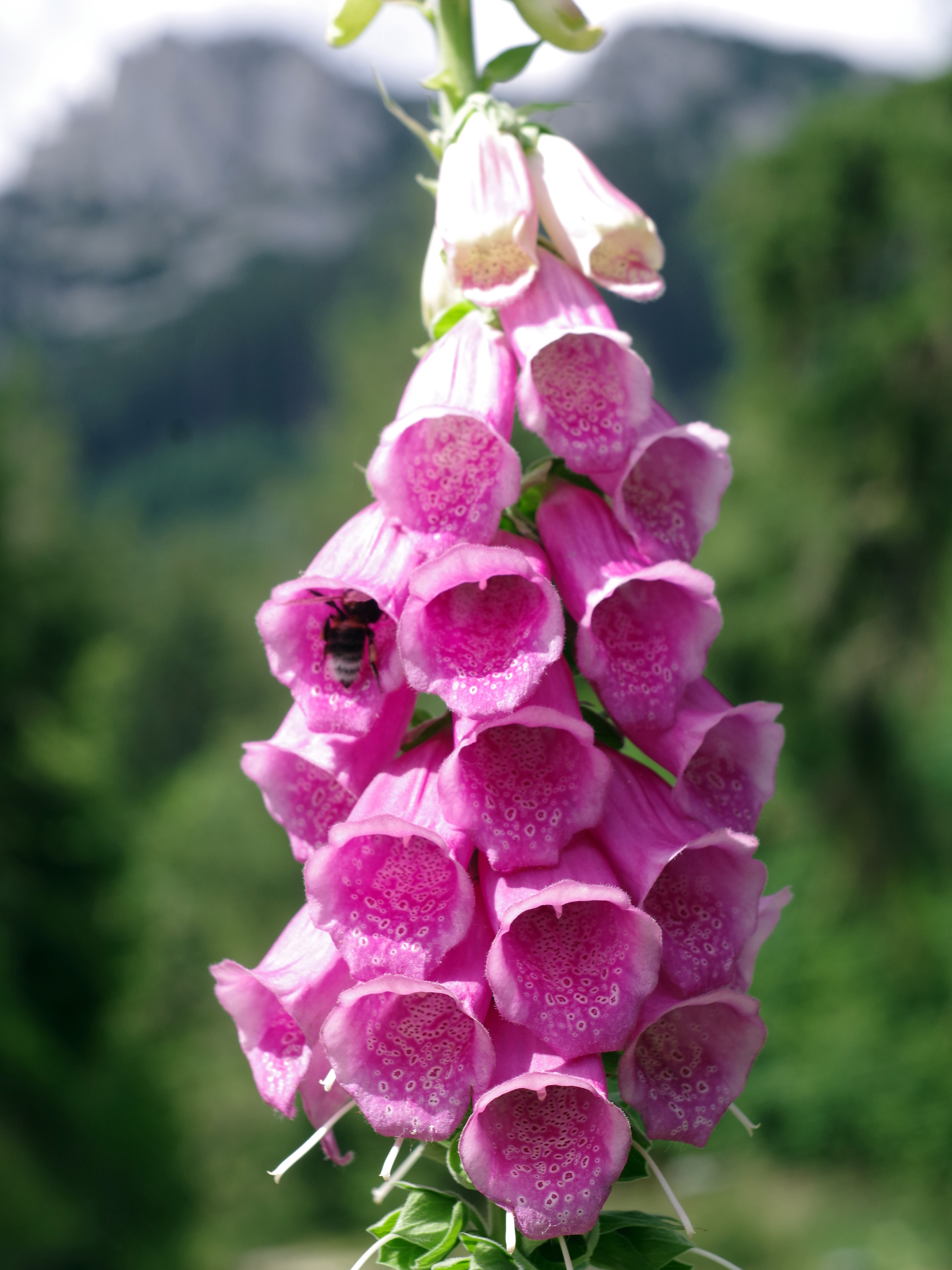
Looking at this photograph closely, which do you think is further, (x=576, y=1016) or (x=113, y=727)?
(x=113, y=727)

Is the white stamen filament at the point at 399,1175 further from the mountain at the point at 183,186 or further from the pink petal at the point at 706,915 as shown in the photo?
the mountain at the point at 183,186

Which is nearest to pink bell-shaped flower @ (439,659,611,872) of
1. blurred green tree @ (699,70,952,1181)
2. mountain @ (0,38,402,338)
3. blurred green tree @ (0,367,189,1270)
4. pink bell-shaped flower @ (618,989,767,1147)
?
pink bell-shaped flower @ (618,989,767,1147)

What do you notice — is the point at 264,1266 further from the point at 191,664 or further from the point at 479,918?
the point at 191,664

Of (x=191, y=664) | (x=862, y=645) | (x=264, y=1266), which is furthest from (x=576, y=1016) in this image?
(x=191, y=664)

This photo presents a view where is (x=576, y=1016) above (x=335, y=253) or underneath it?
underneath

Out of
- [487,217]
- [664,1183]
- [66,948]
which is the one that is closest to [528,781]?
[664,1183]

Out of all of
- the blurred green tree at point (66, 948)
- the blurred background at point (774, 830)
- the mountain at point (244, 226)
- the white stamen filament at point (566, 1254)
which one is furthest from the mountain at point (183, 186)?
the white stamen filament at point (566, 1254)
